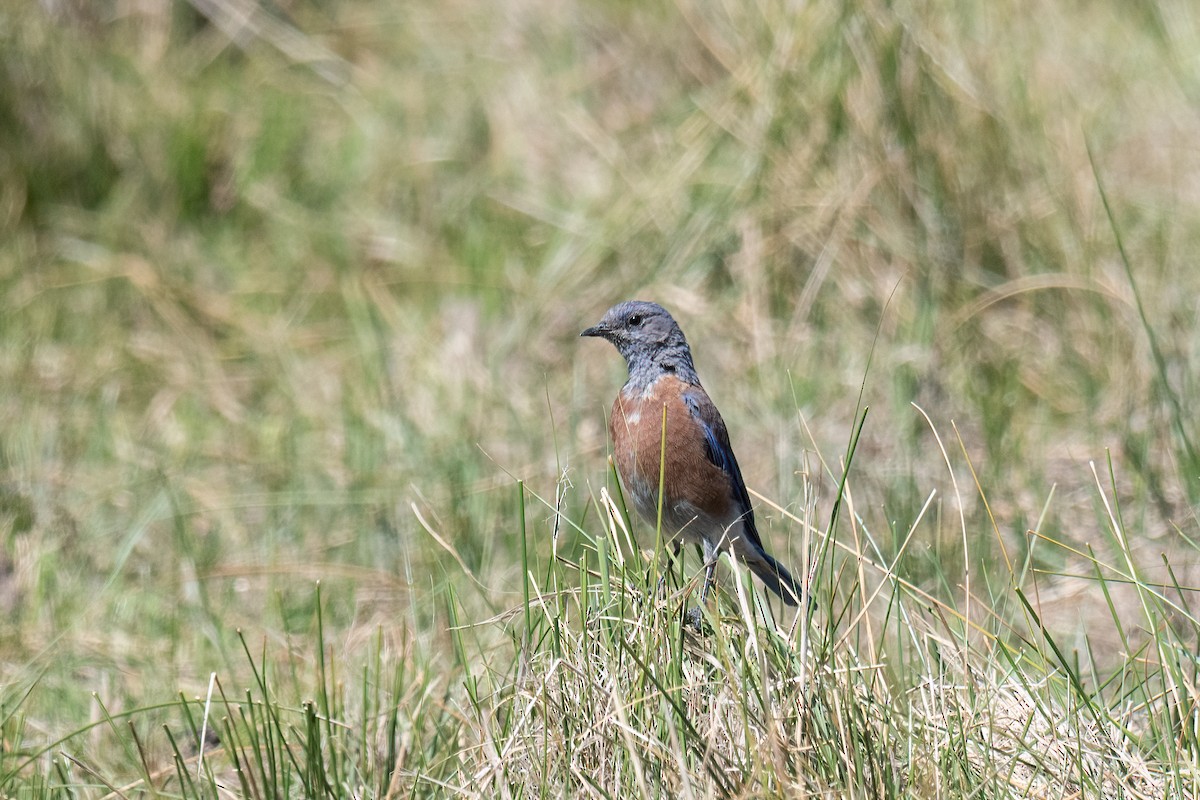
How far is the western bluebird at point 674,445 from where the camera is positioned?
13.4ft

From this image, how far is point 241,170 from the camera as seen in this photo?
7.92 m

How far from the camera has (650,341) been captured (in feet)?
14.1

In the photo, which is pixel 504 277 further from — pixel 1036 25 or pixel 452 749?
pixel 452 749

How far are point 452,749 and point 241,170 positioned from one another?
5.41 metres

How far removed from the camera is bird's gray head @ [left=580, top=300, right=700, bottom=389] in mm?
4293

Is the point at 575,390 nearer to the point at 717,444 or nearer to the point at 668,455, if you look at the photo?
the point at 717,444

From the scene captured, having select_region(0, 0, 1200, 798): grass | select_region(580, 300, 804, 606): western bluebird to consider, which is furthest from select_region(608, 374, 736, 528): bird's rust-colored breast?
select_region(0, 0, 1200, 798): grass

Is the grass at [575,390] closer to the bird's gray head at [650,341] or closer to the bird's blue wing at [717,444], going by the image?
the bird's blue wing at [717,444]

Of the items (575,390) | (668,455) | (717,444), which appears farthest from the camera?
(575,390)

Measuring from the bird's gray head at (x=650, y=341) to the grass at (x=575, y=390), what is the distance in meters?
0.62

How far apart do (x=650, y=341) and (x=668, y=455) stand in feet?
1.31

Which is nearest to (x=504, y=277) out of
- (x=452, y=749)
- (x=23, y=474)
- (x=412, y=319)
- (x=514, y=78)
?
(x=412, y=319)

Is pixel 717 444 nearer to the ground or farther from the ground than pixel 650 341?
nearer to the ground

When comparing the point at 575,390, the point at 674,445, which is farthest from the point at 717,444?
Result: the point at 575,390
